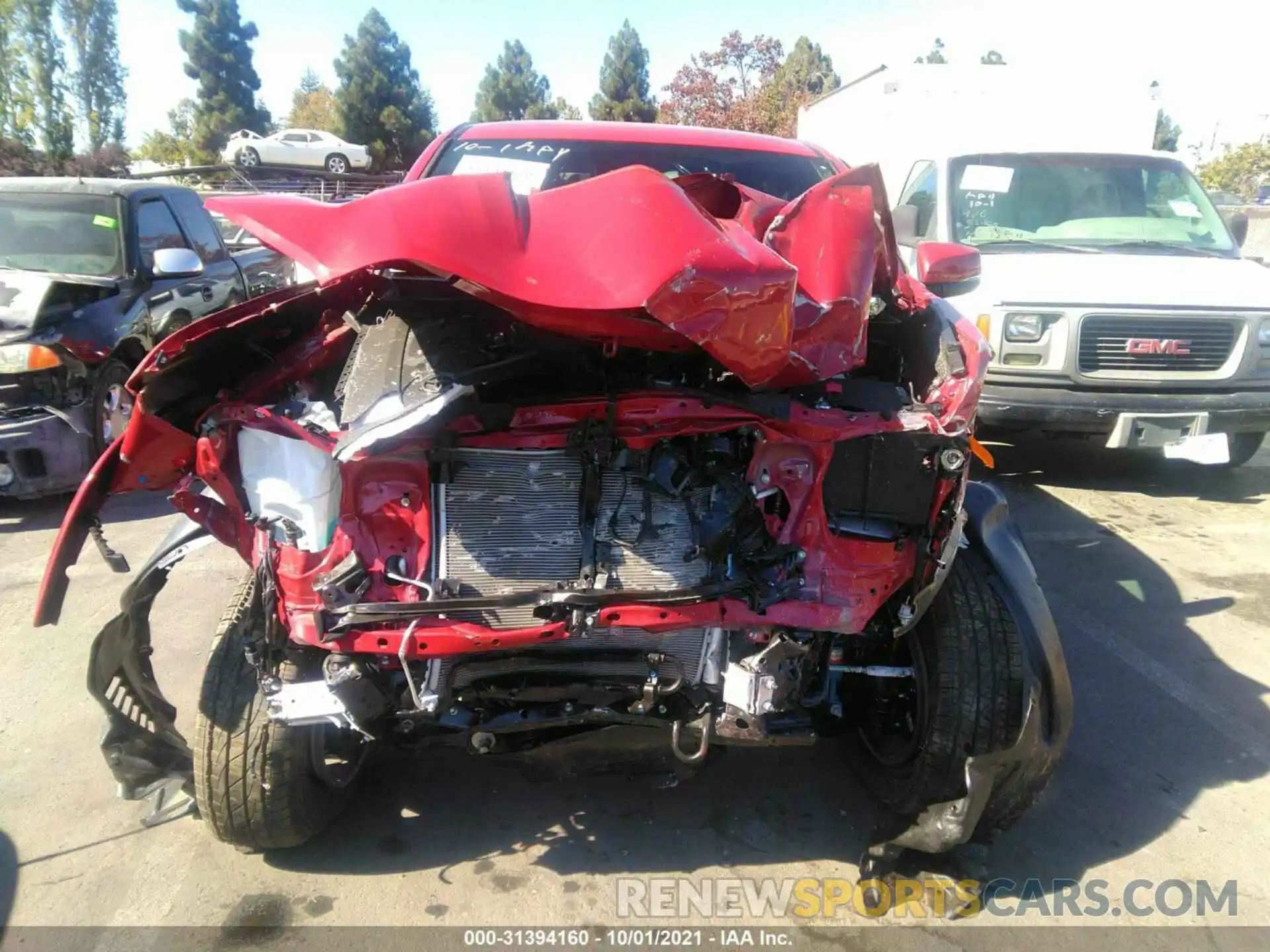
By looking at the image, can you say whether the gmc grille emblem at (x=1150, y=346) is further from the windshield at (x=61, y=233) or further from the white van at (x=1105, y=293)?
the windshield at (x=61, y=233)

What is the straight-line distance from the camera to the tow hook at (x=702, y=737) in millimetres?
2301

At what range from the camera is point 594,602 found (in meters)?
2.11

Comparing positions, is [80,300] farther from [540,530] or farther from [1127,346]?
[1127,346]

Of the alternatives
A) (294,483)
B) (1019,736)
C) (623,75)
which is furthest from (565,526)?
(623,75)

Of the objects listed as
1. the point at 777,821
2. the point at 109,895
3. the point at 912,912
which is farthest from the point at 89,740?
the point at 912,912

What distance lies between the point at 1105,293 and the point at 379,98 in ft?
127

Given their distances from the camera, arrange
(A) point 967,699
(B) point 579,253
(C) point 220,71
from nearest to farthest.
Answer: (B) point 579,253
(A) point 967,699
(C) point 220,71

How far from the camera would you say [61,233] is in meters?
6.11

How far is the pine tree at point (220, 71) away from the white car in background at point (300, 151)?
1222 cm

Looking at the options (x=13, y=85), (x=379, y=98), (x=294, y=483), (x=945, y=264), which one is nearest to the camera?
(x=294, y=483)

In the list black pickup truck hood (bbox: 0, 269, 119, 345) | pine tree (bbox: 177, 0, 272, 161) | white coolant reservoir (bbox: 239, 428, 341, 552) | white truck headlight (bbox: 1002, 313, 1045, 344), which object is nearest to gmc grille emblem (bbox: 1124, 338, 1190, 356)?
white truck headlight (bbox: 1002, 313, 1045, 344)

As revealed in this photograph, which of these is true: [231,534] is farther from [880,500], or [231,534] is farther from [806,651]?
[880,500]

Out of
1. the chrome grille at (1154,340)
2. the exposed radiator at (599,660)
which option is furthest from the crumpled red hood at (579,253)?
the chrome grille at (1154,340)

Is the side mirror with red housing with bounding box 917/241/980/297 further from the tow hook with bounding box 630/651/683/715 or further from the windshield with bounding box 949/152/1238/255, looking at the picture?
the windshield with bounding box 949/152/1238/255
